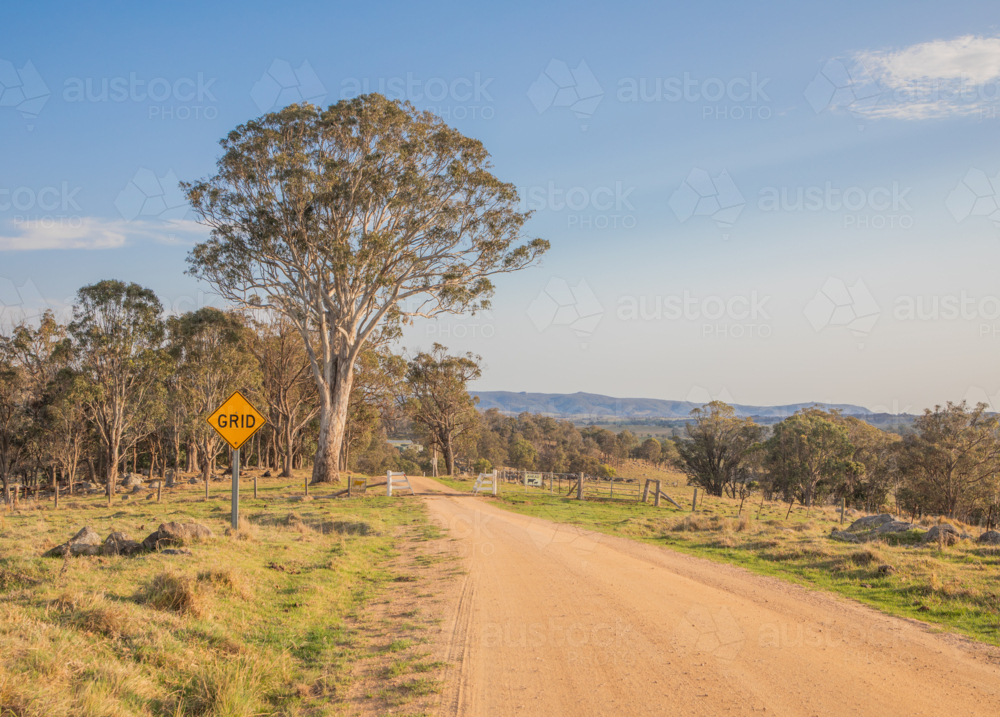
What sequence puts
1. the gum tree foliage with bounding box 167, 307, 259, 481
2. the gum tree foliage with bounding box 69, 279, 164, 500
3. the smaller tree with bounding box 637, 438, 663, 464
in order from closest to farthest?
the gum tree foliage with bounding box 69, 279, 164, 500 → the gum tree foliage with bounding box 167, 307, 259, 481 → the smaller tree with bounding box 637, 438, 663, 464

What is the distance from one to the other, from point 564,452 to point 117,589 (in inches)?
3184

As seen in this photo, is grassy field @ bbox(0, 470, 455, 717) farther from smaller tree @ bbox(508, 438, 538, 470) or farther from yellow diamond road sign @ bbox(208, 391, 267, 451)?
smaller tree @ bbox(508, 438, 538, 470)

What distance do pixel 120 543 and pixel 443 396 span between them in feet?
125

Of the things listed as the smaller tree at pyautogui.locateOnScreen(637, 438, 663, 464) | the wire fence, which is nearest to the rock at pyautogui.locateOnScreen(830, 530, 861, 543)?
the wire fence

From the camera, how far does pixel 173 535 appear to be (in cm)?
988

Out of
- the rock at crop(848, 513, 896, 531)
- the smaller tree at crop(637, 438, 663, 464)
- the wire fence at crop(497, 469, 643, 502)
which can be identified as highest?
the rock at crop(848, 513, 896, 531)

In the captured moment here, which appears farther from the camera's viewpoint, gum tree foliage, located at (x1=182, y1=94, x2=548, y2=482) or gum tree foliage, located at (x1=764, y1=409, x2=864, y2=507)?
gum tree foliage, located at (x1=764, y1=409, x2=864, y2=507)

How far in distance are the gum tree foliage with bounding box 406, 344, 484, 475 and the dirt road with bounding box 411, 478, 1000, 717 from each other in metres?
36.2

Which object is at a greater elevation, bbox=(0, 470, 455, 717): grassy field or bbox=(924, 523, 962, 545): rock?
bbox=(0, 470, 455, 717): grassy field

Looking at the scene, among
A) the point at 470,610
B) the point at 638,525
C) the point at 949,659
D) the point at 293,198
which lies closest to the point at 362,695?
the point at 470,610

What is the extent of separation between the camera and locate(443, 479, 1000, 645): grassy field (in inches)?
340

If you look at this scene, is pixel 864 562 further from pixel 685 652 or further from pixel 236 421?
pixel 236 421

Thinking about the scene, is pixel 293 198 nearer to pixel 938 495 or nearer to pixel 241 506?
pixel 241 506

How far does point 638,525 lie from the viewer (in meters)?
18.7
